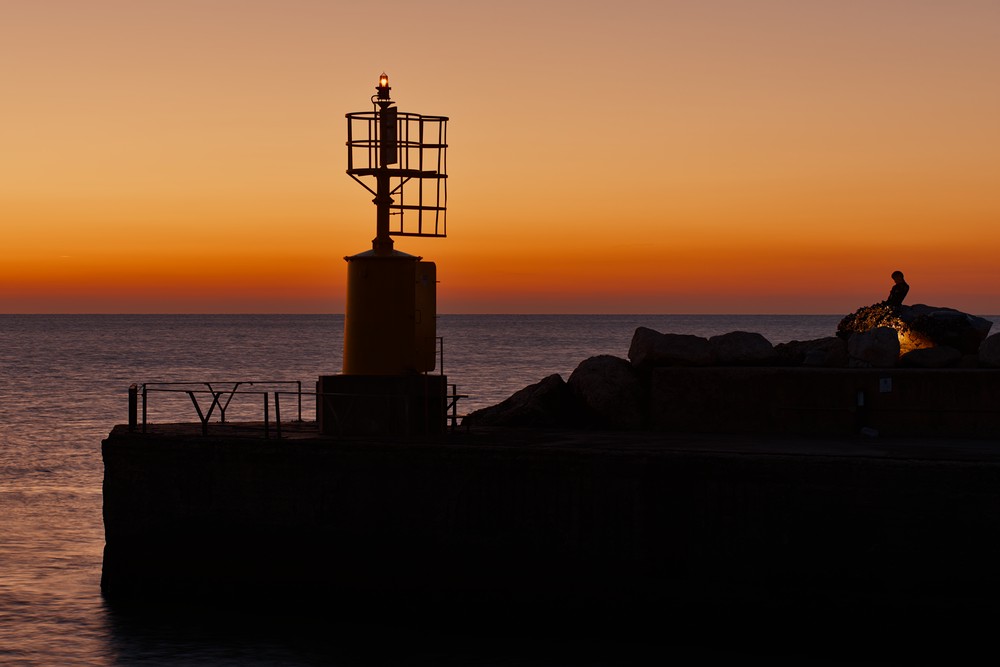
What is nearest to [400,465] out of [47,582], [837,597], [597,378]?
[597,378]

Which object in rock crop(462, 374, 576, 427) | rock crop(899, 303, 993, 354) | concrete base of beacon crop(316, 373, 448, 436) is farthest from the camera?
rock crop(899, 303, 993, 354)

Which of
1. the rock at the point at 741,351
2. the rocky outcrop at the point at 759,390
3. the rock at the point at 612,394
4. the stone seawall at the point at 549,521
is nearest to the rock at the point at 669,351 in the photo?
the rocky outcrop at the point at 759,390

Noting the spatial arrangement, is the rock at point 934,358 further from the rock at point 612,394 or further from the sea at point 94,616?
the sea at point 94,616

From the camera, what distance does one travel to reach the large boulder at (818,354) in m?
16.8

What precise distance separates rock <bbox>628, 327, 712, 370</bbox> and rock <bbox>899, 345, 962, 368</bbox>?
9.04 feet

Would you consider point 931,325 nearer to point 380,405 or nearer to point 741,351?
point 741,351

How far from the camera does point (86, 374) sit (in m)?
70.3

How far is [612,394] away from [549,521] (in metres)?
3.52

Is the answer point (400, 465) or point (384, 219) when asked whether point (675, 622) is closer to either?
point (400, 465)

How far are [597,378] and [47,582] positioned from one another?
8.36 m

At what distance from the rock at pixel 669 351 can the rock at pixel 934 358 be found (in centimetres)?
276

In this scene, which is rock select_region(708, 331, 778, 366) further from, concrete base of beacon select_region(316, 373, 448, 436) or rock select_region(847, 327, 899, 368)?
concrete base of beacon select_region(316, 373, 448, 436)

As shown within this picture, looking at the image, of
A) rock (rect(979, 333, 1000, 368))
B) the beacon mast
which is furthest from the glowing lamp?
rock (rect(979, 333, 1000, 368))

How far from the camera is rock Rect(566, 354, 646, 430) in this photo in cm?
1627
